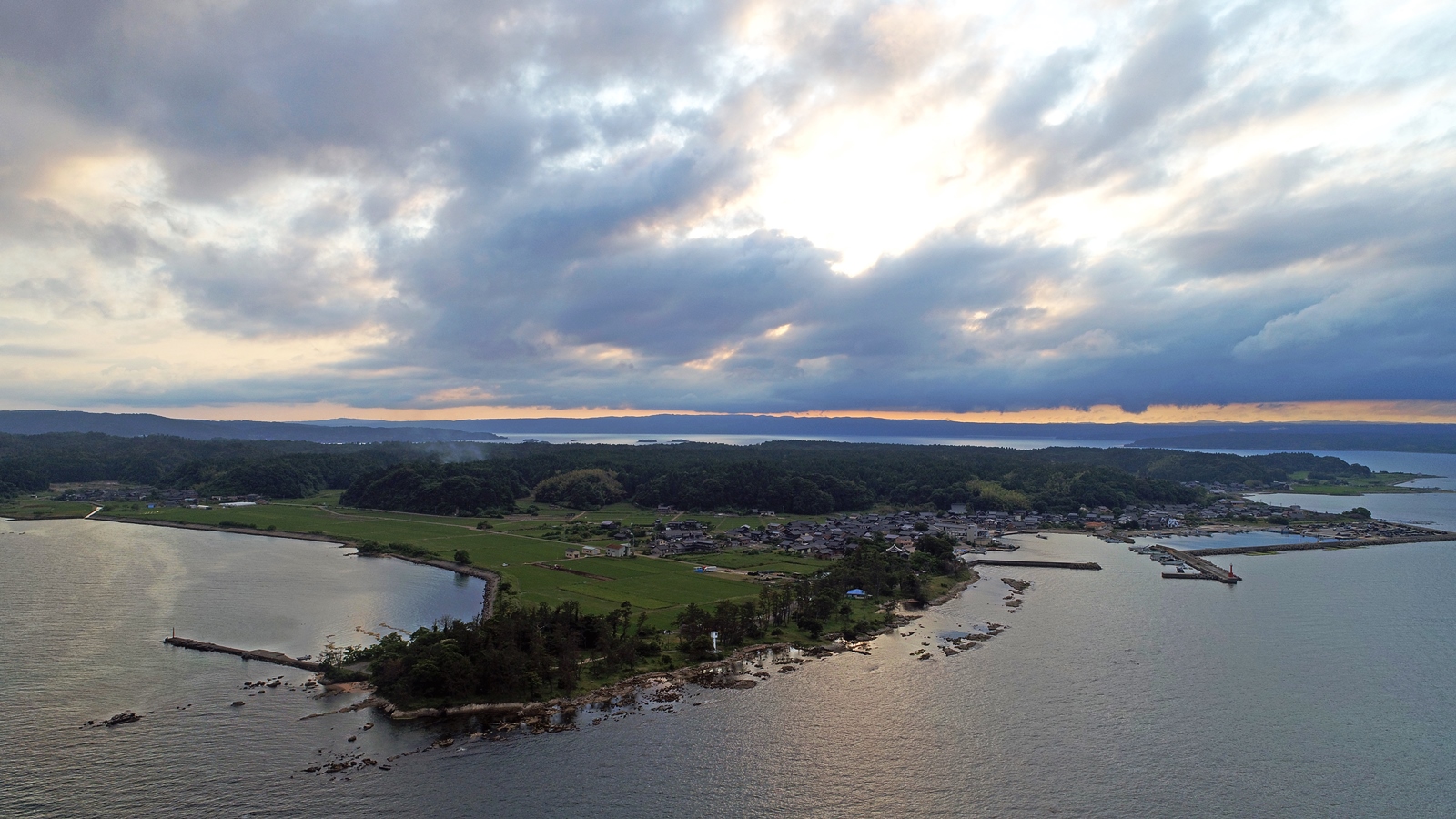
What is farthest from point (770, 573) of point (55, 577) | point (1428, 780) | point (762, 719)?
point (55, 577)

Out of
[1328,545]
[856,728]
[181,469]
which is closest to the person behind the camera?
[856,728]

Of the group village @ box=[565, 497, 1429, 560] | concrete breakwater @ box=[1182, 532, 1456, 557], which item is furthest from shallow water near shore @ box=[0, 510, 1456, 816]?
village @ box=[565, 497, 1429, 560]

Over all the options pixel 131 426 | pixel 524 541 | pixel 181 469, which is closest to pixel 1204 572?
pixel 524 541

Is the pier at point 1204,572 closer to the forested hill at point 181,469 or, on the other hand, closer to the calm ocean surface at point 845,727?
the calm ocean surface at point 845,727

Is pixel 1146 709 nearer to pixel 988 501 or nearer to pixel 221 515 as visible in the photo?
pixel 988 501

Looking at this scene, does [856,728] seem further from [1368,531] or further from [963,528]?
[1368,531]

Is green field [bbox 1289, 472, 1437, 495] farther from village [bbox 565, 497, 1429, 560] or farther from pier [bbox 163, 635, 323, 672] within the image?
pier [bbox 163, 635, 323, 672]
